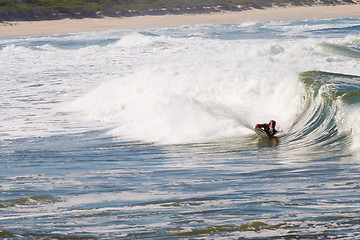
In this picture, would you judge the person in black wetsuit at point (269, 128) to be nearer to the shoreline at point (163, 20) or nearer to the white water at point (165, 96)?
the white water at point (165, 96)

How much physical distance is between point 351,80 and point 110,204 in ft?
29.6

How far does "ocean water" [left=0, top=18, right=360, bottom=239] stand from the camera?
6.12 metres

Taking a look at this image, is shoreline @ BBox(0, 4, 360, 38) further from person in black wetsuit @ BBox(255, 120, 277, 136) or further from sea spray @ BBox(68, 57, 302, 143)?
person in black wetsuit @ BBox(255, 120, 277, 136)

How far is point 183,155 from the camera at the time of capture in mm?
9984

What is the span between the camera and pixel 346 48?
2875 cm

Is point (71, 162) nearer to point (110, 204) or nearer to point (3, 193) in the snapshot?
point (3, 193)

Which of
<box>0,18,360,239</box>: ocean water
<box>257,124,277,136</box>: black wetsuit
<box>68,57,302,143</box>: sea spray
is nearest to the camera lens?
<box>0,18,360,239</box>: ocean water

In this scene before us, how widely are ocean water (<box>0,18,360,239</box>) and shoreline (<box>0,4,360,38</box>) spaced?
121 feet

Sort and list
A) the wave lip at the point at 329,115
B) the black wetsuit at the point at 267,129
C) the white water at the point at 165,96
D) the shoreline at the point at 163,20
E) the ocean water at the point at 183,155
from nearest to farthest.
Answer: the ocean water at the point at 183,155 < the wave lip at the point at 329,115 < the black wetsuit at the point at 267,129 < the white water at the point at 165,96 < the shoreline at the point at 163,20

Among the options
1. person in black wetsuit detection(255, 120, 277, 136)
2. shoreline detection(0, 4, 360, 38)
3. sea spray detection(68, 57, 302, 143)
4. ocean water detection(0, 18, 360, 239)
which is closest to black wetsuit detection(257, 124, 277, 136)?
person in black wetsuit detection(255, 120, 277, 136)

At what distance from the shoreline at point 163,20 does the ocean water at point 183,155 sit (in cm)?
3694

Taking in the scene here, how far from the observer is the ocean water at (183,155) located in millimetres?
6121

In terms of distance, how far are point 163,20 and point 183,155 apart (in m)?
57.1

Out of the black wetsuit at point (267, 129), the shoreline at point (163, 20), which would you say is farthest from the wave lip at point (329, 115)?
the shoreline at point (163, 20)
